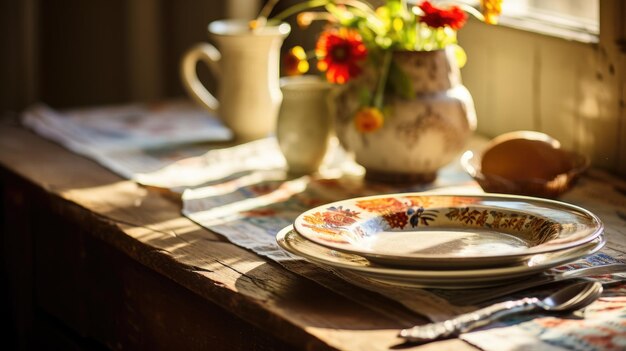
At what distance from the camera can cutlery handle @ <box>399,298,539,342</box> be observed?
72 centimetres

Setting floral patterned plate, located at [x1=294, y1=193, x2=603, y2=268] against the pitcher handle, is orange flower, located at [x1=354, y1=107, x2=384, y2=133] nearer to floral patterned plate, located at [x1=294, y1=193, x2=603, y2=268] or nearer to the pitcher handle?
floral patterned plate, located at [x1=294, y1=193, x2=603, y2=268]

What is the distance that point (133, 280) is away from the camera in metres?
1.06

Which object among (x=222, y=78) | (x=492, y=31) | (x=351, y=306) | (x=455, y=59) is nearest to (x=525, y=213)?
(x=351, y=306)

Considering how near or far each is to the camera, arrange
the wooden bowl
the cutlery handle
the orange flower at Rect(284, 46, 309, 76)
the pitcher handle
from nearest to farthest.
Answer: the cutlery handle < the wooden bowl < the orange flower at Rect(284, 46, 309, 76) < the pitcher handle

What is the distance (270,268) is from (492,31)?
0.70 metres

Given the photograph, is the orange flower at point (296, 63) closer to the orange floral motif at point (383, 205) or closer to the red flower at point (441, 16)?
the red flower at point (441, 16)

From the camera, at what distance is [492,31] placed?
146 cm

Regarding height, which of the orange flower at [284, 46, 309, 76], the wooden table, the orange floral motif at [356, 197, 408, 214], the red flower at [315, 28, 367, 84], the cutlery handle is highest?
the red flower at [315, 28, 367, 84]

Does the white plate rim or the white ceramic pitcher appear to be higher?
the white ceramic pitcher

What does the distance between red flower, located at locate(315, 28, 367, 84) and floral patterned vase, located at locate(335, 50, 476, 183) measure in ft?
0.11

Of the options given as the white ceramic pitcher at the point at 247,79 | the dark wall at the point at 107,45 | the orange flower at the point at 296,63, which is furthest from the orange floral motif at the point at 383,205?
the dark wall at the point at 107,45

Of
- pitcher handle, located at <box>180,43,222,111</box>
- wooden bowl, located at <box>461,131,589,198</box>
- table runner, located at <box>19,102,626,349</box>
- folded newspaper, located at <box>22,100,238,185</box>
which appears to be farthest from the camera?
pitcher handle, located at <box>180,43,222,111</box>

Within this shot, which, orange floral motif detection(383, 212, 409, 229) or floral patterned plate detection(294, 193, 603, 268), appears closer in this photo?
floral patterned plate detection(294, 193, 603, 268)

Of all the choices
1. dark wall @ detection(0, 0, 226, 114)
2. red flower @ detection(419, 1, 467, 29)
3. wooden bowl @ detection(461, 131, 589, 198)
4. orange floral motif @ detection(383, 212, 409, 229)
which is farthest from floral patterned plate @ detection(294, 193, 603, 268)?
dark wall @ detection(0, 0, 226, 114)
